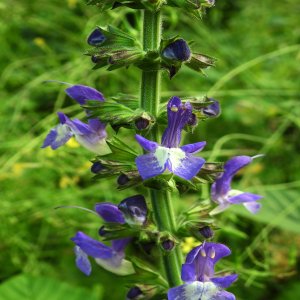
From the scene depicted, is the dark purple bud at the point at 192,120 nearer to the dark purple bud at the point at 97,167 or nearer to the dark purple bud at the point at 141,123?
the dark purple bud at the point at 141,123

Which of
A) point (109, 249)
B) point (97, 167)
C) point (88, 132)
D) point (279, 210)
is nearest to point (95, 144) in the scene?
point (88, 132)

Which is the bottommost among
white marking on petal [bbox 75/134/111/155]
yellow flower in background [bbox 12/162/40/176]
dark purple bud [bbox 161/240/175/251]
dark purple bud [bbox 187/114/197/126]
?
dark purple bud [bbox 161/240/175/251]

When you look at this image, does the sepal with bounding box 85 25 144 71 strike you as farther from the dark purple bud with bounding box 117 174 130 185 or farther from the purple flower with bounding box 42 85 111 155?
the dark purple bud with bounding box 117 174 130 185

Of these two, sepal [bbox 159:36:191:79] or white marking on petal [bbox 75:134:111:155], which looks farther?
white marking on petal [bbox 75:134:111:155]

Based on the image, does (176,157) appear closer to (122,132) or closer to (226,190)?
(226,190)

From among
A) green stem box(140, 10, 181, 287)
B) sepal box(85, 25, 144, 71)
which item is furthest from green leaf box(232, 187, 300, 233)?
sepal box(85, 25, 144, 71)

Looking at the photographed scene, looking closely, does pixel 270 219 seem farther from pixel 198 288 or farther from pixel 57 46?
pixel 57 46
